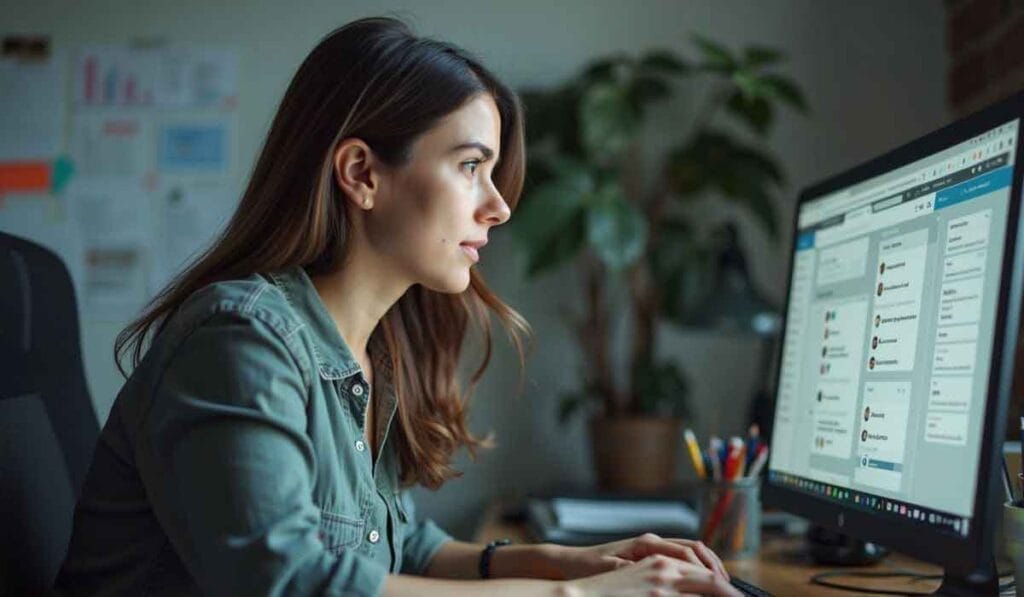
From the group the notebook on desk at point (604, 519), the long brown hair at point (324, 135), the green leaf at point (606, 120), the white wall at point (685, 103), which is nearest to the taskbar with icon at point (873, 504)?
the notebook on desk at point (604, 519)

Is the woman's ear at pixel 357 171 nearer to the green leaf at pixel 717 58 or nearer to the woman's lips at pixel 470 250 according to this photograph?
the woman's lips at pixel 470 250

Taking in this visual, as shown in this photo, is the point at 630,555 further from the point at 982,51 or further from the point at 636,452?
the point at 982,51

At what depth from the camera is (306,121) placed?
3.52 feet

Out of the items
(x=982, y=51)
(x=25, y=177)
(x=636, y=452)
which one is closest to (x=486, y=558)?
(x=636, y=452)

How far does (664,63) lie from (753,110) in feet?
0.68

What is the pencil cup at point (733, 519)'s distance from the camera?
1331 mm

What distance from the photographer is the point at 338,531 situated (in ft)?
3.21

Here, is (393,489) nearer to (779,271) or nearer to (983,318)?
(983,318)

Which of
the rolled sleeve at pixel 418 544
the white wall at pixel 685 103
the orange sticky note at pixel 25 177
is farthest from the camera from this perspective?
the orange sticky note at pixel 25 177

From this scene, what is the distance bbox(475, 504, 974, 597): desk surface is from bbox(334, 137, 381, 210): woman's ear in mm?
594

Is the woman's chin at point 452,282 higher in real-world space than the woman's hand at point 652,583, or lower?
higher

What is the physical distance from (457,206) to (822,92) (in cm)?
153

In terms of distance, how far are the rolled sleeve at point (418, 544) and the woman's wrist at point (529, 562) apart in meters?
0.09

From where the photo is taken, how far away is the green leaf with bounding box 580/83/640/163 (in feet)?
6.92
